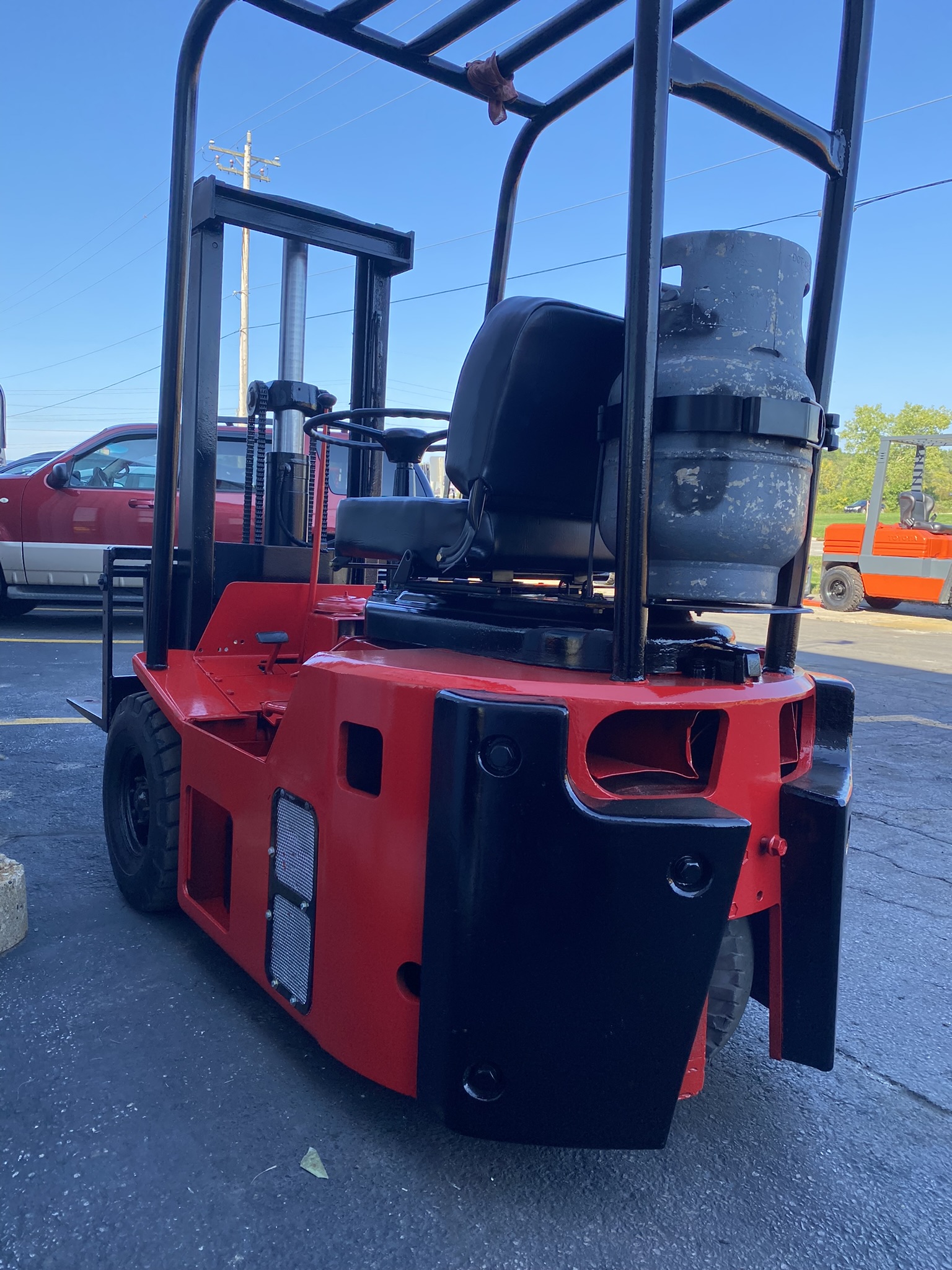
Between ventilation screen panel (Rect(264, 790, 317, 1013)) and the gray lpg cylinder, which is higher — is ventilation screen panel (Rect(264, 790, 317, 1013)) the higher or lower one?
the lower one

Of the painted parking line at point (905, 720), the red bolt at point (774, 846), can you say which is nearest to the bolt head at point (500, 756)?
the red bolt at point (774, 846)

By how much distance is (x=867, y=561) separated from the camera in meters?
16.4

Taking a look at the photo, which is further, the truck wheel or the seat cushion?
the truck wheel

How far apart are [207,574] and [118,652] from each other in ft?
19.7

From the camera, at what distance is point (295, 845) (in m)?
2.04

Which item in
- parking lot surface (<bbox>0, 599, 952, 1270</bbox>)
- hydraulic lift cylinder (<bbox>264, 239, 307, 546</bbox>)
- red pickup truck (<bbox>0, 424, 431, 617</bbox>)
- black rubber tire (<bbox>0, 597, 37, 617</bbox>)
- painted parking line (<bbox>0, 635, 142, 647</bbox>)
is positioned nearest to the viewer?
parking lot surface (<bbox>0, 599, 952, 1270</bbox>)

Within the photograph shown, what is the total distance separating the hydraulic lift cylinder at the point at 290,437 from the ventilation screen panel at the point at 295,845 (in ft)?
5.26

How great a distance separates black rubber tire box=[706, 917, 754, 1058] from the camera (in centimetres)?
199

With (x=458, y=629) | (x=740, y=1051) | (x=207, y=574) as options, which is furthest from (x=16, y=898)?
(x=740, y=1051)

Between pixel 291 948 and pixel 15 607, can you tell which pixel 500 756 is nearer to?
pixel 291 948

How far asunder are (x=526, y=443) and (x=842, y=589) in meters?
16.3

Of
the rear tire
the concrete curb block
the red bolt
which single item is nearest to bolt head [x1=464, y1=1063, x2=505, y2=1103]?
the red bolt

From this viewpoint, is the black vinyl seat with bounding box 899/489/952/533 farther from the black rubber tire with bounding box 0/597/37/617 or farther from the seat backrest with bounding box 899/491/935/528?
the black rubber tire with bounding box 0/597/37/617

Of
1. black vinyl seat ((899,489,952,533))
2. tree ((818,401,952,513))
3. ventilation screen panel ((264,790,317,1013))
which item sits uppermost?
tree ((818,401,952,513))
